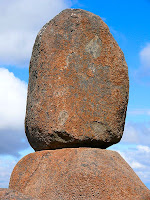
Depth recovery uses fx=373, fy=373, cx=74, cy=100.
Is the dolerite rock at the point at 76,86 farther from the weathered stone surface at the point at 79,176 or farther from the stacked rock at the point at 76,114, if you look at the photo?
the weathered stone surface at the point at 79,176

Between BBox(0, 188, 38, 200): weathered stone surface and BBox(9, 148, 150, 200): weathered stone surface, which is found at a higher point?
BBox(9, 148, 150, 200): weathered stone surface

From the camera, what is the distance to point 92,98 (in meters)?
5.26

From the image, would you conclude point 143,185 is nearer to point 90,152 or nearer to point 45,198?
point 90,152

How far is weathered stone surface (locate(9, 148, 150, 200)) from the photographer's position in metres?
4.62

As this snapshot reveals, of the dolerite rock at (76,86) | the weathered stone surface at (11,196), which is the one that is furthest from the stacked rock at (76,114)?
the weathered stone surface at (11,196)

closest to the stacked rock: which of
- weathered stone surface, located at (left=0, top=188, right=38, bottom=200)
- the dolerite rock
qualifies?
the dolerite rock

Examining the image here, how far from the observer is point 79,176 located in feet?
15.2

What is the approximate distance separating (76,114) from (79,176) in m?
0.90

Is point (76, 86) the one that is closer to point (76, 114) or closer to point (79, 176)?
point (76, 114)

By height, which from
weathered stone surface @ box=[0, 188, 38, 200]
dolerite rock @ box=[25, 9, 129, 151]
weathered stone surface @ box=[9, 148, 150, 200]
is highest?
dolerite rock @ box=[25, 9, 129, 151]

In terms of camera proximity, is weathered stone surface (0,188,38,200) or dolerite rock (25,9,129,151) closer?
weathered stone surface (0,188,38,200)

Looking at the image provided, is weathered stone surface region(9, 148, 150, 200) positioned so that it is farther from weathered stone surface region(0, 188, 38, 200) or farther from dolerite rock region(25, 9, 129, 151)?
weathered stone surface region(0, 188, 38, 200)

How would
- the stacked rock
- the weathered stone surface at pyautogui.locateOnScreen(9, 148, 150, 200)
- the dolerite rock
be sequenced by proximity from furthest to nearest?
the dolerite rock, the stacked rock, the weathered stone surface at pyautogui.locateOnScreen(9, 148, 150, 200)

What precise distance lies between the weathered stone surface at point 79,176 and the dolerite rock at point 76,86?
245mm
